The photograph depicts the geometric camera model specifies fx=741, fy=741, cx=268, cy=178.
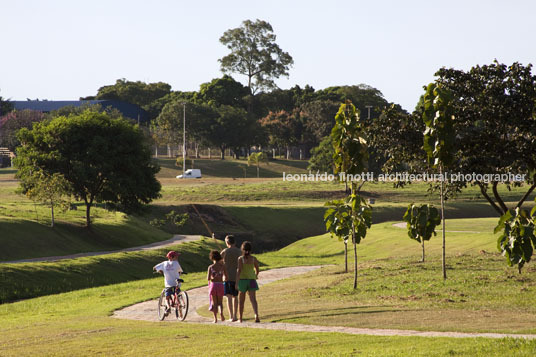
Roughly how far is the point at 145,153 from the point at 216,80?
353ft

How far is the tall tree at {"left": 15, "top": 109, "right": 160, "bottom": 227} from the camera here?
59.0 meters

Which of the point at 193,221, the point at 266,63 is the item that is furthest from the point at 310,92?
the point at 193,221

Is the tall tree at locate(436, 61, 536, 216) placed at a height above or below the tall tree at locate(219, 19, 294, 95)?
below

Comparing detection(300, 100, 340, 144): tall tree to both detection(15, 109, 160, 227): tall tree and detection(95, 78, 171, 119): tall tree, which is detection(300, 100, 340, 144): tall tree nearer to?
detection(95, 78, 171, 119): tall tree

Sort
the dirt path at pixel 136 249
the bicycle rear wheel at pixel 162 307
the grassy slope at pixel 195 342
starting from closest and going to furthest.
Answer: the grassy slope at pixel 195 342 < the bicycle rear wheel at pixel 162 307 < the dirt path at pixel 136 249

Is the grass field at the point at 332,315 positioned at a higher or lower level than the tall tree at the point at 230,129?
lower

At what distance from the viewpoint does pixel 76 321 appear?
22516 millimetres

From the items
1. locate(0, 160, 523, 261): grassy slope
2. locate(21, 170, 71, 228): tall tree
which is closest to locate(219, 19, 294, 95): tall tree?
locate(0, 160, 523, 261): grassy slope

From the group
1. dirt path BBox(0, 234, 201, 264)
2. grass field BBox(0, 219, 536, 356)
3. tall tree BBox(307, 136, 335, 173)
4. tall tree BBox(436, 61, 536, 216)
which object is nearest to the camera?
grass field BBox(0, 219, 536, 356)

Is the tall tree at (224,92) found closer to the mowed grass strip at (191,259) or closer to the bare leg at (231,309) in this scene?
the mowed grass strip at (191,259)

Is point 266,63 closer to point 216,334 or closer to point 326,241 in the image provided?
point 326,241

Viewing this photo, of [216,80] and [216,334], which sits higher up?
→ [216,80]

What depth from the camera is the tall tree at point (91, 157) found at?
59.0 metres

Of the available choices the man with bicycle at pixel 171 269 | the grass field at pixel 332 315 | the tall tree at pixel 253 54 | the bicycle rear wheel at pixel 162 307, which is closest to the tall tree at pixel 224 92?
the tall tree at pixel 253 54
